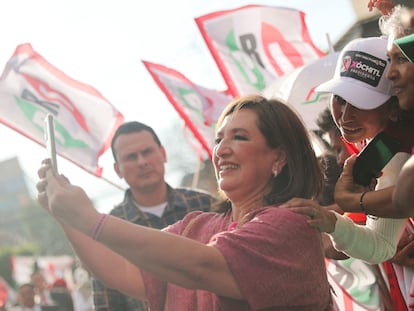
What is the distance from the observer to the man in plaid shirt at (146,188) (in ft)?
14.8

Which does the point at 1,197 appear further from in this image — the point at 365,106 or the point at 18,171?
the point at 365,106

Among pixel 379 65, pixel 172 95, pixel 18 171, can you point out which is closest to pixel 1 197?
pixel 18 171

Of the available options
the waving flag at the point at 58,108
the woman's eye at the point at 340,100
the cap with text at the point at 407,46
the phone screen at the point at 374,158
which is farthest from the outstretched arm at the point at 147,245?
the waving flag at the point at 58,108

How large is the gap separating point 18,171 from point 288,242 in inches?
3412

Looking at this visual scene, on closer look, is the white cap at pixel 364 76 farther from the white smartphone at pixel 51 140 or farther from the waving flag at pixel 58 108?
the waving flag at pixel 58 108

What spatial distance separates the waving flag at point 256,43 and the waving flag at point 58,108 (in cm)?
155

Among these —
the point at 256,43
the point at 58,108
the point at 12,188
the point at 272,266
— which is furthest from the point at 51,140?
the point at 12,188

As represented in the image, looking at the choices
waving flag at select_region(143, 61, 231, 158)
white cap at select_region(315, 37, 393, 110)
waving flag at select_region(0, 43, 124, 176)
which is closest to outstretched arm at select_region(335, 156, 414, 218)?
white cap at select_region(315, 37, 393, 110)

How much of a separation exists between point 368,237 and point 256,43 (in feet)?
19.5

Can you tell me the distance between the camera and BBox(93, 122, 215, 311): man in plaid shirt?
14.8ft

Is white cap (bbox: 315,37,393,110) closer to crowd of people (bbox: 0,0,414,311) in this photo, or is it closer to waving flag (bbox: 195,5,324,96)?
crowd of people (bbox: 0,0,414,311)

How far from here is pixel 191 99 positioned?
8.85 metres

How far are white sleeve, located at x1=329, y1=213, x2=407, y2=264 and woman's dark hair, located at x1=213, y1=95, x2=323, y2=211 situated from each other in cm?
14

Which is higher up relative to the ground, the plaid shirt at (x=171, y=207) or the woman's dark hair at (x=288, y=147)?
the woman's dark hair at (x=288, y=147)
